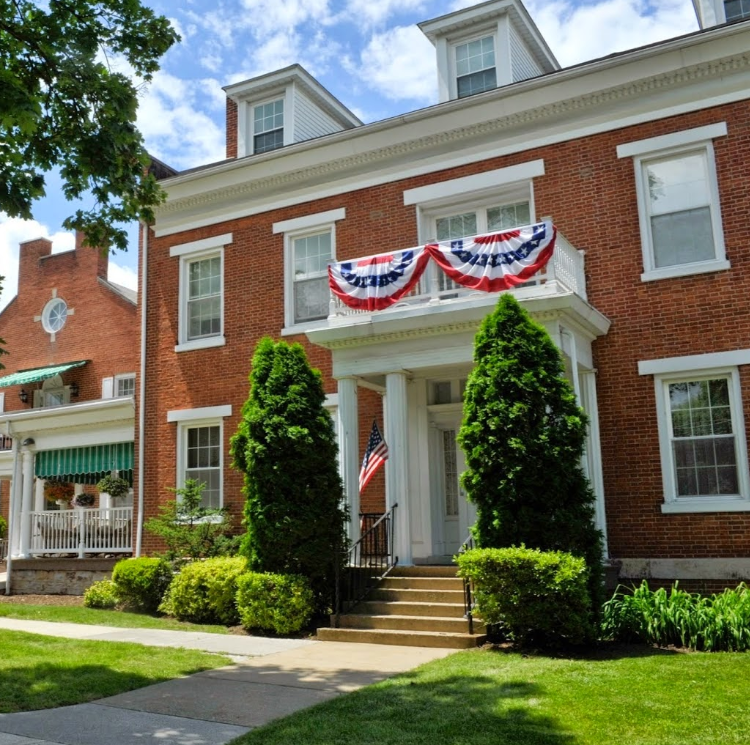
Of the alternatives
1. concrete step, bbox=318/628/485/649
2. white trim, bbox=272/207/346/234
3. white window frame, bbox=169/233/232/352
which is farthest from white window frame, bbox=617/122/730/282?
white window frame, bbox=169/233/232/352

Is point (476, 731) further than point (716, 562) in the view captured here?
No

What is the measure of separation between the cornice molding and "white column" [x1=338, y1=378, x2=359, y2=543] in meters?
Result: 4.59

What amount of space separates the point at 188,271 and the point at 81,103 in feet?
23.7

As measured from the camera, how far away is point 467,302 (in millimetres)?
11938

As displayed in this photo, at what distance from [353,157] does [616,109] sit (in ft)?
15.5

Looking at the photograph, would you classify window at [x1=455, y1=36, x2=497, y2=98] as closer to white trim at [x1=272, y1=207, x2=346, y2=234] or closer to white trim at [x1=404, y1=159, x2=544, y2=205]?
white trim at [x1=404, y1=159, x2=544, y2=205]

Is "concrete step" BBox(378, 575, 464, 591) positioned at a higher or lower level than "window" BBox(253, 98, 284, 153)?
lower

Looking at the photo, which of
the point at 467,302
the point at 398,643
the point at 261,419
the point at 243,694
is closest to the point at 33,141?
the point at 261,419

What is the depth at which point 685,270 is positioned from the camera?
481 inches

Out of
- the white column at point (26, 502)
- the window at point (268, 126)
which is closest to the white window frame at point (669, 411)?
the window at point (268, 126)

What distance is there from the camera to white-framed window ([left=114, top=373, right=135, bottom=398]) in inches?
960

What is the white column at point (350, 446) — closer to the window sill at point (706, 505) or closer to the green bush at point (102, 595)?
the window sill at point (706, 505)

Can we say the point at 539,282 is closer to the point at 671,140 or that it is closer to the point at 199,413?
the point at 671,140

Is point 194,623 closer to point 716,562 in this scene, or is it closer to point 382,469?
point 382,469
